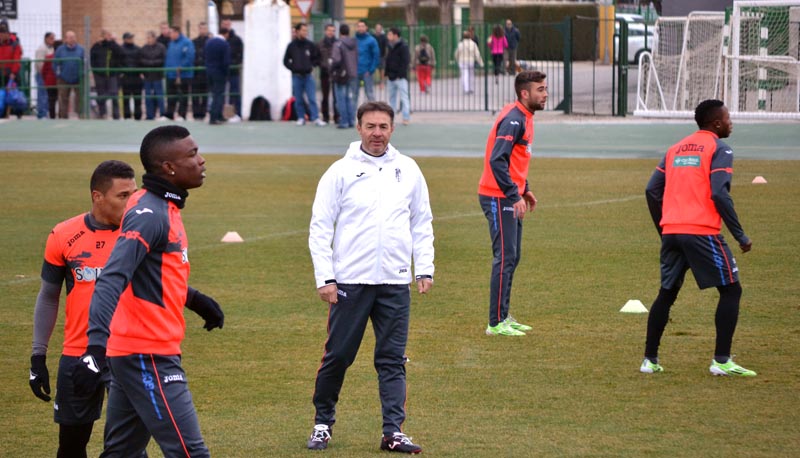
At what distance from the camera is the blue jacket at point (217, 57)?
2800cm

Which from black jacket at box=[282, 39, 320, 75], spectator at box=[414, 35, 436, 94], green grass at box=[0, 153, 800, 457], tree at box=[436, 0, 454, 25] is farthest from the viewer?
tree at box=[436, 0, 454, 25]

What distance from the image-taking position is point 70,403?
5578 mm

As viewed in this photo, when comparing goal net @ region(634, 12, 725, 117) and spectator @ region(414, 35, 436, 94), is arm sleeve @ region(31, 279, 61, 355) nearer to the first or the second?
goal net @ region(634, 12, 725, 117)

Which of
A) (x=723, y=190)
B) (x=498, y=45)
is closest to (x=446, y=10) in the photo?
(x=498, y=45)

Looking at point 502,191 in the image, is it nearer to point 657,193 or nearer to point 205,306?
point 657,193

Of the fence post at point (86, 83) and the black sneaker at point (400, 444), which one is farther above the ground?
the fence post at point (86, 83)

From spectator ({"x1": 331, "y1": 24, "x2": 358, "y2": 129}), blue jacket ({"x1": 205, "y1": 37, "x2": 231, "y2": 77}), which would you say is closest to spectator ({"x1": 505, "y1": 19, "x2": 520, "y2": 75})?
spectator ({"x1": 331, "y1": 24, "x2": 358, "y2": 129})

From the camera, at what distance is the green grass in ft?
22.9

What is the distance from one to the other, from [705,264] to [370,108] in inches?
107

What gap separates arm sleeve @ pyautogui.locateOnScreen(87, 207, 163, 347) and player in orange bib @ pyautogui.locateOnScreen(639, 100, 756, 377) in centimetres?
420

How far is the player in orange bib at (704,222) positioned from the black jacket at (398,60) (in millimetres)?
20313

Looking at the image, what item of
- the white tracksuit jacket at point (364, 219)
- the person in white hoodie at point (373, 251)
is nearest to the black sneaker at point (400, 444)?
the person in white hoodie at point (373, 251)

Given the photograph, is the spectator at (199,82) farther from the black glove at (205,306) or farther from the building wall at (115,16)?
the black glove at (205,306)

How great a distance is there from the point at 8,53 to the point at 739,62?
59.6ft
